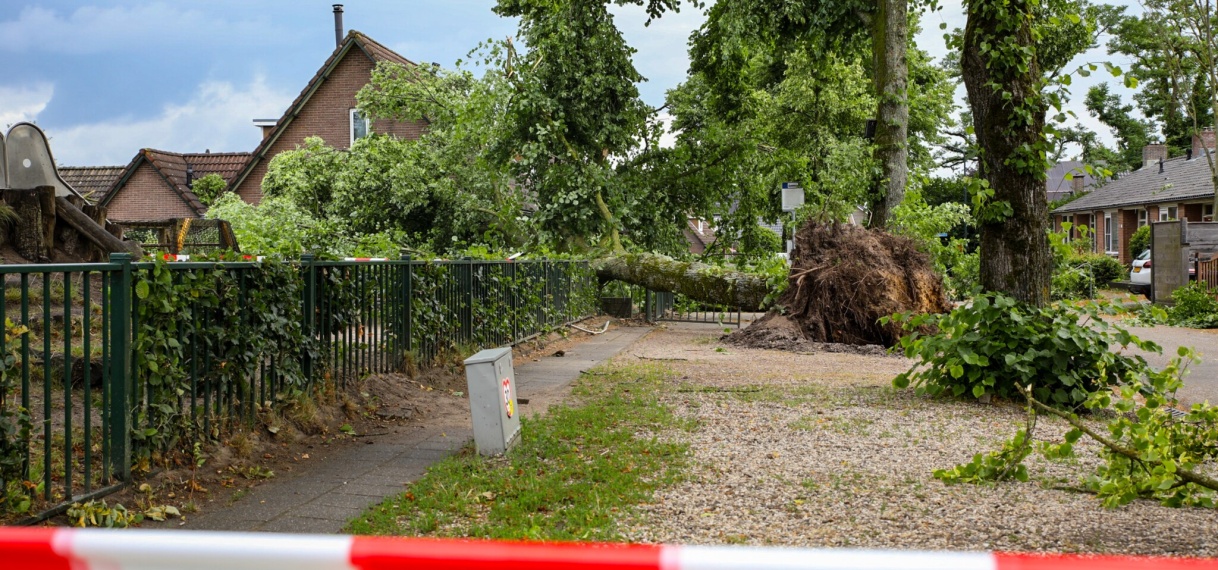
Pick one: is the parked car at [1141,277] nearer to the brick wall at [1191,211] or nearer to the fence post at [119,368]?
the brick wall at [1191,211]

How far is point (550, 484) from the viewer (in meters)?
5.61

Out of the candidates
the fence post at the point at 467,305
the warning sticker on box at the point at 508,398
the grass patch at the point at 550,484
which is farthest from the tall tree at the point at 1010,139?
the fence post at the point at 467,305

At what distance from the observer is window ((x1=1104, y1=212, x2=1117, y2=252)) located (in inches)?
2064

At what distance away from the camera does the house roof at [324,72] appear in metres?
35.4

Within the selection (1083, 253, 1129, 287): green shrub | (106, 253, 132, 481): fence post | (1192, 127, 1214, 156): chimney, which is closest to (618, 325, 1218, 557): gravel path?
(106, 253, 132, 481): fence post

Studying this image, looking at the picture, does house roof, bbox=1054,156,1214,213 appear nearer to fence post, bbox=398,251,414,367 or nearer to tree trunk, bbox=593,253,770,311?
tree trunk, bbox=593,253,770,311

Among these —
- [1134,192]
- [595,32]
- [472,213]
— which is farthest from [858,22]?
[1134,192]

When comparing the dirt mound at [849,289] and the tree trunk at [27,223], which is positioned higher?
the tree trunk at [27,223]

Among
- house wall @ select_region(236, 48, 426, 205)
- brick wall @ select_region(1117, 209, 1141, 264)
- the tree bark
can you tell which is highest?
house wall @ select_region(236, 48, 426, 205)

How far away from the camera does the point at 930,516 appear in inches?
193

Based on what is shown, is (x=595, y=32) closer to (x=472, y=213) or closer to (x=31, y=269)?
(x=472, y=213)

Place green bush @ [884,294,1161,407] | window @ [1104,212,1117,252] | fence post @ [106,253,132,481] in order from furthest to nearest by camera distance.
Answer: window @ [1104,212,1117,252], green bush @ [884,294,1161,407], fence post @ [106,253,132,481]

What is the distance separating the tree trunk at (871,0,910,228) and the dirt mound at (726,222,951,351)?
295 cm

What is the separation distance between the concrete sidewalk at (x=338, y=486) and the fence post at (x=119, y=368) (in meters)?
0.50
